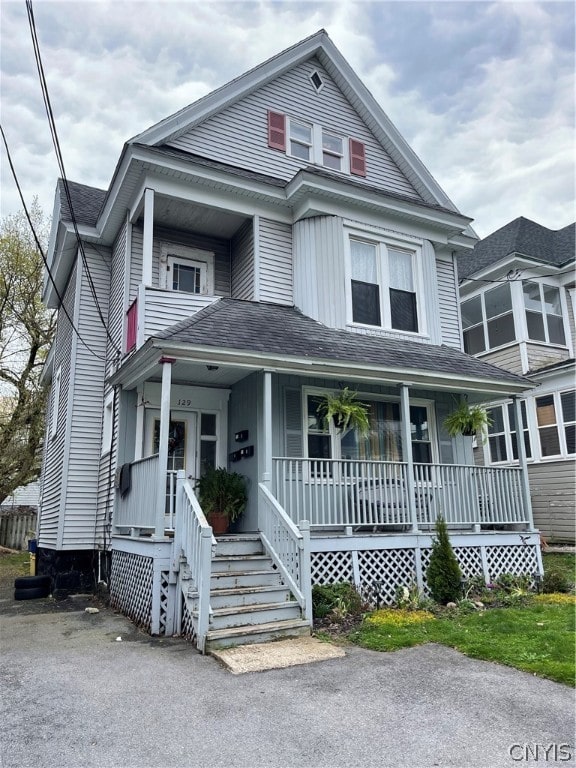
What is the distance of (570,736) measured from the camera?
A: 4.00 metres

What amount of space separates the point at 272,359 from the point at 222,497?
245 cm

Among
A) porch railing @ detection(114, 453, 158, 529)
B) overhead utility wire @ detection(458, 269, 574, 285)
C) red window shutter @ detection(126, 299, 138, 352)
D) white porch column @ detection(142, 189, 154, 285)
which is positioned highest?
overhead utility wire @ detection(458, 269, 574, 285)

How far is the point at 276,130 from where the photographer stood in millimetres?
12047

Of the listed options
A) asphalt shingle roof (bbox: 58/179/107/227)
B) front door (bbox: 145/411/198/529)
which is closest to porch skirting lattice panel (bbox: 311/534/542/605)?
front door (bbox: 145/411/198/529)

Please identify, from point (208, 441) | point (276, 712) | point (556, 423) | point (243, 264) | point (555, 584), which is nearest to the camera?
point (276, 712)

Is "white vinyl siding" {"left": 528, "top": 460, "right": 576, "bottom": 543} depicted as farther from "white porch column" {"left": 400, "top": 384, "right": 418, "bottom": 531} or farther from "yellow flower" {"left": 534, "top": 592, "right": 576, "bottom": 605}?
"white porch column" {"left": 400, "top": 384, "right": 418, "bottom": 531}

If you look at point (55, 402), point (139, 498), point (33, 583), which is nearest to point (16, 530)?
point (55, 402)

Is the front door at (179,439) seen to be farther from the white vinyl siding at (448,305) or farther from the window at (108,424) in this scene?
the white vinyl siding at (448,305)

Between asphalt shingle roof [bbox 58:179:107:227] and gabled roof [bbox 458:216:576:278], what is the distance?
33.7 feet

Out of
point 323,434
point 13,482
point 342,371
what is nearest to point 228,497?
point 323,434

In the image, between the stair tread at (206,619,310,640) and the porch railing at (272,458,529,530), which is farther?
the porch railing at (272,458,529,530)

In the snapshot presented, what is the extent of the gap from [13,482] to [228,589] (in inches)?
653

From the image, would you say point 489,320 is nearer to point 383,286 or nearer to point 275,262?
point 383,286

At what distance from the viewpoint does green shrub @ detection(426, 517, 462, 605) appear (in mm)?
8539
